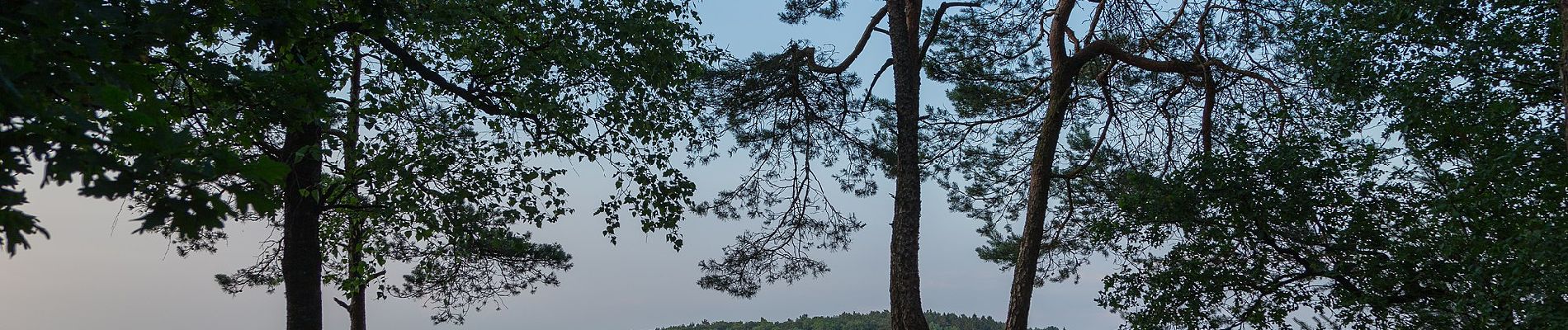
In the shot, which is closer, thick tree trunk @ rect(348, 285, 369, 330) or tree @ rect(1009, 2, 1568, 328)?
tree @ rect(1009, 2, 1568, 328)

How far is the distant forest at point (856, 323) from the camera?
19.0 meters

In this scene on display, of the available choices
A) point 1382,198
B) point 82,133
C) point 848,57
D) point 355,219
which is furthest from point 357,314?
point 1382,198

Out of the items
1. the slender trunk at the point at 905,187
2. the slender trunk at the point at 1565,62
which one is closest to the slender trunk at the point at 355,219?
the slender trunk at the point at 905,187

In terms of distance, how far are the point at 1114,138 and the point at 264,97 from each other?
951cm

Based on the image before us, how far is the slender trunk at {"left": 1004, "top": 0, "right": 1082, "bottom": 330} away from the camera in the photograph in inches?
394

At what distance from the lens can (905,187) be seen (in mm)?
9742

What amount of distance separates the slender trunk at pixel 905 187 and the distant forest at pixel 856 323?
9.07 metres

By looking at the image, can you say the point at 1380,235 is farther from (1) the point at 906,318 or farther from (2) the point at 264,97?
(2) the point at 264,97

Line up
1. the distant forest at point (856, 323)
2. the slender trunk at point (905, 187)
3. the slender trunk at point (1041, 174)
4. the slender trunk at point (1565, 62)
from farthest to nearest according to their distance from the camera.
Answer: the distant forest at point (856, 323) < the slender trunk at point (1041, 174) < the slender trunk at point (905, 187) < the slender trunk at point (1565, 62)

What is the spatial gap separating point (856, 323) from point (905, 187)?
9.98 m

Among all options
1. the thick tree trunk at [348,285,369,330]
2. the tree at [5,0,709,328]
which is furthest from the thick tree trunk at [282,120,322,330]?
the thick tree trunk at [348,285,369,330]

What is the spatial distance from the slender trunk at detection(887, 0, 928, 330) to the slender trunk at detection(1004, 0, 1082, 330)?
3.46 feet

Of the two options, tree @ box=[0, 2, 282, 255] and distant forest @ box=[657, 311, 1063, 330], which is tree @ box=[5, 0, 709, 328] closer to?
tree @ box=[0, 2, 282, 255]

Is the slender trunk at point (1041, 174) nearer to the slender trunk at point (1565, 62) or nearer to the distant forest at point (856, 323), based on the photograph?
the slender trunk at point (1565, 62)
